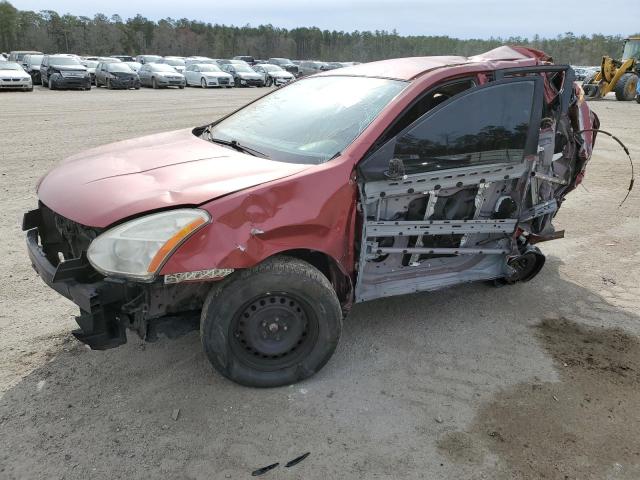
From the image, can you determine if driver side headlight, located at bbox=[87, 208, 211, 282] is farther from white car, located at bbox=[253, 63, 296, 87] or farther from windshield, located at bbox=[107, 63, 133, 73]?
white car, located at bbox=[253, 63, 296, 87]

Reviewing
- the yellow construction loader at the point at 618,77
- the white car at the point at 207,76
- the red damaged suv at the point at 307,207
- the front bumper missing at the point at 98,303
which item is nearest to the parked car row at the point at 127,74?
the white car at the point at 207,76

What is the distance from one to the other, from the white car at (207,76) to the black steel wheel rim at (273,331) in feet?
92.2

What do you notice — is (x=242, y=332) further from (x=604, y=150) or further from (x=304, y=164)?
(x=604, y=150)

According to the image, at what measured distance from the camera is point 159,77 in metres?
27.2

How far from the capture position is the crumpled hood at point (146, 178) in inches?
107

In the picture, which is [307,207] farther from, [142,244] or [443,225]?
[443,225]

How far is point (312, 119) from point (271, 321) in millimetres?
1460

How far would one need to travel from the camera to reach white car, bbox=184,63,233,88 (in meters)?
29.0

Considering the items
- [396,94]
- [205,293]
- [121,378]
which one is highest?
[396,94]

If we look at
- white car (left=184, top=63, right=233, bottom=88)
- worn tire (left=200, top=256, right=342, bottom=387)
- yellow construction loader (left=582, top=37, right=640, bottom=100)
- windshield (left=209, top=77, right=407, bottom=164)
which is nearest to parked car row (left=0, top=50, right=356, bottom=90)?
white car (left=184, top=63, right=233, bottom=88)

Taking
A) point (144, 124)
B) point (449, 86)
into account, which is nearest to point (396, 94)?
point (449, 86)

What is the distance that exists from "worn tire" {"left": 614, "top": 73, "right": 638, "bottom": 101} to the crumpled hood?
26.4m

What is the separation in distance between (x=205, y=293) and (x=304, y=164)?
3.12 ft

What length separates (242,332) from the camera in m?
2.97
